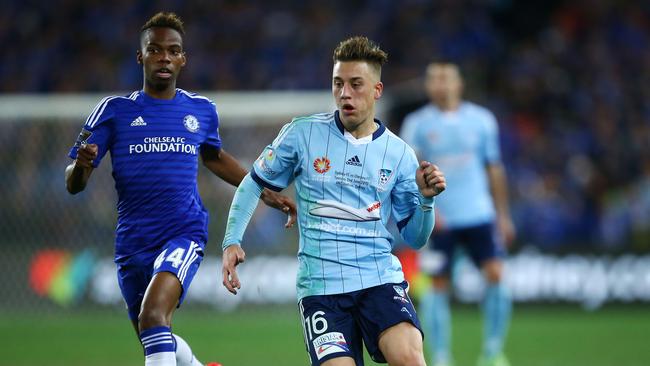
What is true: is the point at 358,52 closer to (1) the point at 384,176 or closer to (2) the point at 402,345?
(1) the point at 384,176

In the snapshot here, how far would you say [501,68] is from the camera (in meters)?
20.3

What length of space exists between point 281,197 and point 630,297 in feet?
30.4

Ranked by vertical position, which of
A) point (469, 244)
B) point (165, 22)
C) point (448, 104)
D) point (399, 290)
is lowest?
point (399, 290)

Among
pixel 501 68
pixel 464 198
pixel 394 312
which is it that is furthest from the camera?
pixel 501 68

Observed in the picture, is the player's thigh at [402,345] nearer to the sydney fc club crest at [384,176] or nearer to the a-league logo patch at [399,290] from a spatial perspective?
the a-league logo patch at [399,290]

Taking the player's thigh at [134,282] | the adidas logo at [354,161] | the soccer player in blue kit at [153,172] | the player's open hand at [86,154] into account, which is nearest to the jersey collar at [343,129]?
the adidas logo at [354,161]

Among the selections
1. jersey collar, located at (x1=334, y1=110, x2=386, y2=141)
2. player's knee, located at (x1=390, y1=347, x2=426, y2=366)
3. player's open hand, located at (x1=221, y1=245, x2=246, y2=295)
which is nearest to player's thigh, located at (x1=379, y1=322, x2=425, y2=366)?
player's knee, located at (x1=390, y1=347, x2=426, y2=366)

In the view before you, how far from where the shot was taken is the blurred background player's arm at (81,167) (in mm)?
6000

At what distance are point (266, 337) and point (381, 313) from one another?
22.2ft

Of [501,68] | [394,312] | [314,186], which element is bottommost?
[394,312]

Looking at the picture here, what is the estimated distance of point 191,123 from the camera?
660 cm

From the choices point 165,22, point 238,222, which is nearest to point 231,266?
point 238,222

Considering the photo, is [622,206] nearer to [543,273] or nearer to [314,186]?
[543,273]

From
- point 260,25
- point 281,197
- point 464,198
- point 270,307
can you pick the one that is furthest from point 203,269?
point 281,197
